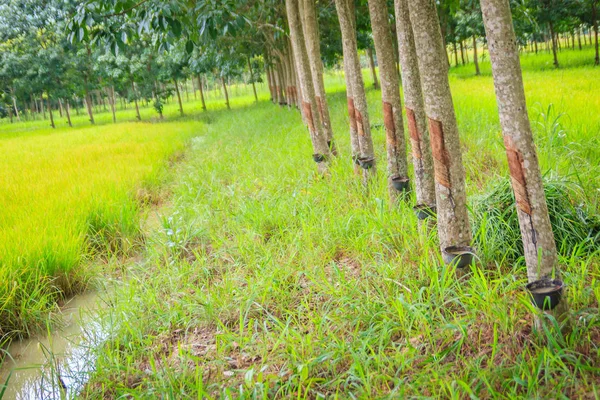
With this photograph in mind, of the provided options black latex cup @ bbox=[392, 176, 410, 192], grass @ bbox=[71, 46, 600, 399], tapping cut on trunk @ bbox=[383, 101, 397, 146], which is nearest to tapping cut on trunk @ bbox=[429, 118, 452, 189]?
grass @ bbox=[71, 46, 600, 399]

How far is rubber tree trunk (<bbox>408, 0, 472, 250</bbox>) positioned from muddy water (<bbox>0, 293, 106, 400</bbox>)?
7.95ft

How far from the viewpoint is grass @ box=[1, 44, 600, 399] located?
242 cm

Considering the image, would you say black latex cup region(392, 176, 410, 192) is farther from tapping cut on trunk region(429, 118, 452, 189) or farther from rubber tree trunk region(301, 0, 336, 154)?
rubber tree trunk region(301, 0, 336, 154)

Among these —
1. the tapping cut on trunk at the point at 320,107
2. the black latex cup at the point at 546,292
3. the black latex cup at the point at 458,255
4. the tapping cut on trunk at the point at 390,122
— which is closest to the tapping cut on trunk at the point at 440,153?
the black latex cup at the point at 458,255

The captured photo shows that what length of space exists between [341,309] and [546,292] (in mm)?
1229

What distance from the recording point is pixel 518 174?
2.36 meters

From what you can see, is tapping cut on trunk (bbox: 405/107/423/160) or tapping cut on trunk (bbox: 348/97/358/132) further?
tapping cut on trunk (bbox: 348/97/358/132)

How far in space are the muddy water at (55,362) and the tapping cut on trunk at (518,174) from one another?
2.64m

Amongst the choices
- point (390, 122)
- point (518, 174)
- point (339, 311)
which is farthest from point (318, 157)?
point (518, 174)

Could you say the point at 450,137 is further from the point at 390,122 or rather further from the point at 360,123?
the point at 360,123

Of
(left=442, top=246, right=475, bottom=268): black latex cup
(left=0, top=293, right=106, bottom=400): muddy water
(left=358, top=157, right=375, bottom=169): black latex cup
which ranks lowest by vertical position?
(left=0, top=293, right=106, bottom=400): muddy water

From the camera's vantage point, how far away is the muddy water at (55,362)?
3160 millimetres

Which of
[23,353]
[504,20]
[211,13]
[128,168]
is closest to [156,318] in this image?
[23,353]

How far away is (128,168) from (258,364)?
6847 mm
